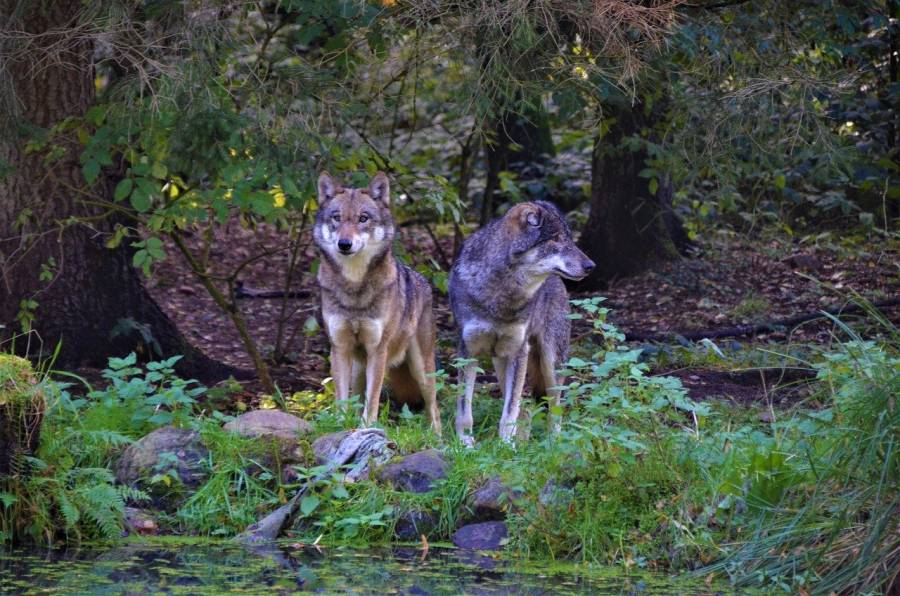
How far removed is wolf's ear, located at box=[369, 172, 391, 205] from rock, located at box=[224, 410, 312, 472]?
1942 millimetres

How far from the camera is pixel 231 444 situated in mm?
7258

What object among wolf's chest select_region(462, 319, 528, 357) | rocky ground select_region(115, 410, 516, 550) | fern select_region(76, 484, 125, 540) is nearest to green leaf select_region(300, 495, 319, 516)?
rocky ground select_region(115, 410, 516, 550)

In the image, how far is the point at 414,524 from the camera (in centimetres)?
668

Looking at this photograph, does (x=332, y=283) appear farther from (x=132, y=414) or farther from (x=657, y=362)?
(x=657, y=362)

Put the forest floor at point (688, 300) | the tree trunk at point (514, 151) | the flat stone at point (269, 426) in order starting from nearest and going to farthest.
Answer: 1. the flat stone at point (269, 426)
2. the forest floor at point (688, 300)
3. the tree trunk at point (514, 151)

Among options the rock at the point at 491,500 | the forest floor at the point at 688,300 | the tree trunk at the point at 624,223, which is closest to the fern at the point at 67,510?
the rock at the point at 491,500

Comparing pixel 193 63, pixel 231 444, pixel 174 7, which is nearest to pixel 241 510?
pixel 231 444

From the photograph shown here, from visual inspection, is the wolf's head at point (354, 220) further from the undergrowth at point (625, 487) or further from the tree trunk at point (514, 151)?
the tree trunk at point (514, 151)

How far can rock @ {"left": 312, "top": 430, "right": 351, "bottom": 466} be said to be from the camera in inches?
283

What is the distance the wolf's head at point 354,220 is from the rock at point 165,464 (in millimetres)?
1875

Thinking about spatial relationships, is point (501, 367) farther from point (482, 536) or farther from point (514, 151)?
point (514, 151)

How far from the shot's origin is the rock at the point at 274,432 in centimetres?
724

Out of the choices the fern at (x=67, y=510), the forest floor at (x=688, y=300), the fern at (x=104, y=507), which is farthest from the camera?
the forest floor at (x=688, y=300)

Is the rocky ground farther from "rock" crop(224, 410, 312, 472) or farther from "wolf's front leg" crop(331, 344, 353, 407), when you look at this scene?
"wolf's front leg" crop(331, 344, 353, 407)
